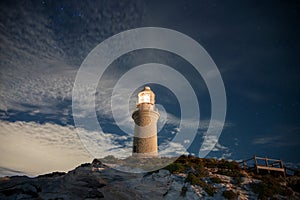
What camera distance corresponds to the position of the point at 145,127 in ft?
90.4

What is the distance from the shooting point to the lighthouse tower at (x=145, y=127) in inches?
1039

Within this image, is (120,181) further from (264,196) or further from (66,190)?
(264,196)

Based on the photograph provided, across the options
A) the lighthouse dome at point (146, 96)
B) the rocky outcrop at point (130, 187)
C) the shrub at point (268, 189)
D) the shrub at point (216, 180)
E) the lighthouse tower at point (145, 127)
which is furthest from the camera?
the lighthouse dome at point (146, 96)

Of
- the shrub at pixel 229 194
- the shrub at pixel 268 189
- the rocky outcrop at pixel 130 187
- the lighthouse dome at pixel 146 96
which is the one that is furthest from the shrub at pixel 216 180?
the lighthouse dome at pixel 146 96

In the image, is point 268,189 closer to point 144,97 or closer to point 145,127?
point 145,127

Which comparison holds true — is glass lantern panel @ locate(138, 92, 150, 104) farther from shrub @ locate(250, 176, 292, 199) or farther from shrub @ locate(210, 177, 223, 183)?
shrub @ locate(250, 176, 292, 199)

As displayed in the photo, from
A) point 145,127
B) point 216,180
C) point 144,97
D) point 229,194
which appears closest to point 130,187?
point 216,180

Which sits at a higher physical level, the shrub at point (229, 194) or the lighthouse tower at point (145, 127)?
the lighthouse tower at point (145, 127)

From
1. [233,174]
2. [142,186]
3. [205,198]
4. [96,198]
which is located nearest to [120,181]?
[142,186]

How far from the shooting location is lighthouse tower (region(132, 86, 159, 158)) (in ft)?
86.6

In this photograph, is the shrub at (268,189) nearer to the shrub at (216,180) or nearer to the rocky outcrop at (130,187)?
the rocky outcrop at (130,187)

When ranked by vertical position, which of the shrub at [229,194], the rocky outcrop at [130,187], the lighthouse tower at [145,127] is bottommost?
the shrub at [229,194]

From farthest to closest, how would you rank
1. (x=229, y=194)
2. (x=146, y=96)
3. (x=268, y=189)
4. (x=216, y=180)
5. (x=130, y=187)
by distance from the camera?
(x=146, y=96)
(x=216, y=180)
(x=268, y=189)
(x=130, y=187)
(x=229, y=194)

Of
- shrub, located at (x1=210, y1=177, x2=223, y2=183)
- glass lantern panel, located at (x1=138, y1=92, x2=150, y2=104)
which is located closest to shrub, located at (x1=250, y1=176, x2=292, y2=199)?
shrub, located at (x1=210, y1=177, x2=223, y2=183)
